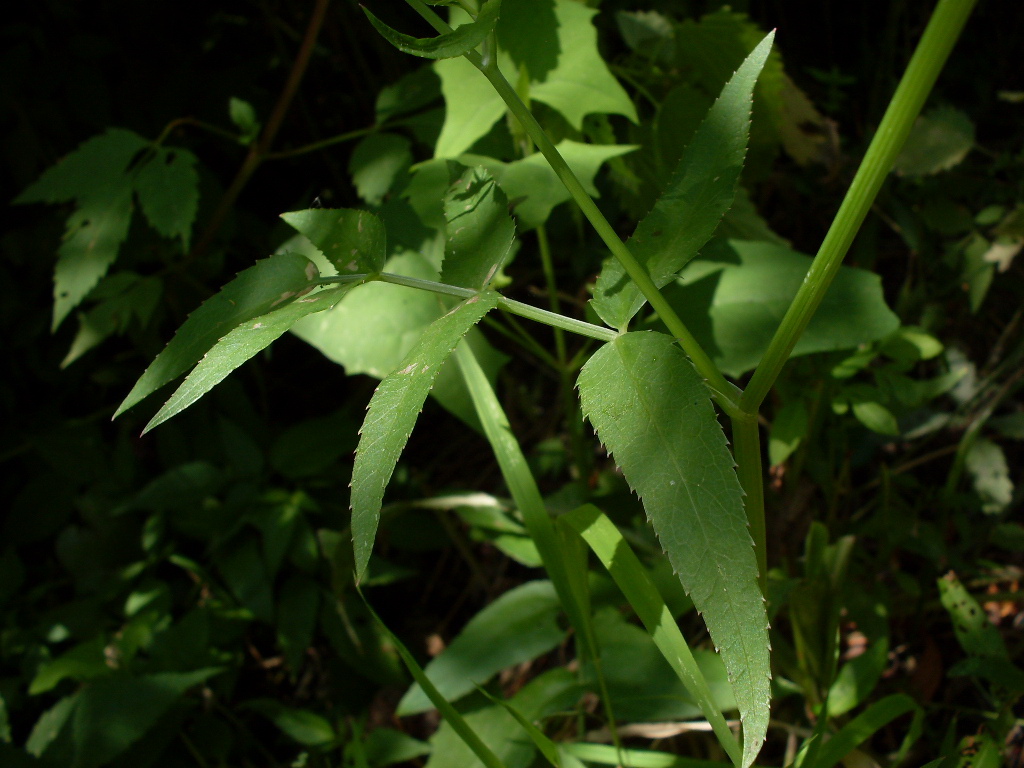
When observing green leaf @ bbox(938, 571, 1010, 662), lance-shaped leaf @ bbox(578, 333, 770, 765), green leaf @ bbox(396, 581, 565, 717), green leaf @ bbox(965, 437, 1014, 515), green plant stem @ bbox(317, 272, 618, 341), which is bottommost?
green leaf @ bbox(396, 581, 565, 717)

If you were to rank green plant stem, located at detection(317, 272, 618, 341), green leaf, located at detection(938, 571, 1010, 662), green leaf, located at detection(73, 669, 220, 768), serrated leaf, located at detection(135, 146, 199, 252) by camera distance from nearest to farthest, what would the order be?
green plant stem, located at detection(317, 272, 618, 341)
green leaf, located at detection(938, 571, 1010, 662)
green leaf, located at detection(73, 669, 220, 768)
serrated leaf, located at detection(135, 146, 199, 252)

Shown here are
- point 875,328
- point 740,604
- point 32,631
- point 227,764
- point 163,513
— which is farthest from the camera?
point 163,513

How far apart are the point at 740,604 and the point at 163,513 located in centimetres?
146

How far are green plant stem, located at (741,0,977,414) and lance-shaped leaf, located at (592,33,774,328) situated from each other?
90mm

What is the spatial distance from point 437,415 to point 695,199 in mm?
1467

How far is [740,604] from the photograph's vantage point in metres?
0.49

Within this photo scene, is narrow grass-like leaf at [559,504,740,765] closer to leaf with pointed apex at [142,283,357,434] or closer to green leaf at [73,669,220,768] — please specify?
leaf with pointed apex at [142,283,357,434]

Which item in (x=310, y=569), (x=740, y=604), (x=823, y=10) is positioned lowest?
(x=310, y=569)

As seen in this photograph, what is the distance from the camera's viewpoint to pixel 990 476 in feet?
4.28

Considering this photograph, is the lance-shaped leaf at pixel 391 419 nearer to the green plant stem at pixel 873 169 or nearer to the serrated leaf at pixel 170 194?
the green plant stem at pixel 873 169

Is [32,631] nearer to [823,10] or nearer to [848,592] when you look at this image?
[848,592]

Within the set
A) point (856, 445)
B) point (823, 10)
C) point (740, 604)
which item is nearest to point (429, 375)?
point (740, 604)

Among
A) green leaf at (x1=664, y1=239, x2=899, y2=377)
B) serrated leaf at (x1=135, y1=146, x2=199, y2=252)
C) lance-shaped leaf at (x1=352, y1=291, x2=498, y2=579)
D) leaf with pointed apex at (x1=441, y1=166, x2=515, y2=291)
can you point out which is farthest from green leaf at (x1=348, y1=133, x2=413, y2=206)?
lance-shaped leaf at (x1=352, y1=291, x2=498, y2=579)

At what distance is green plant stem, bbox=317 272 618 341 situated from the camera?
23.8 inches
